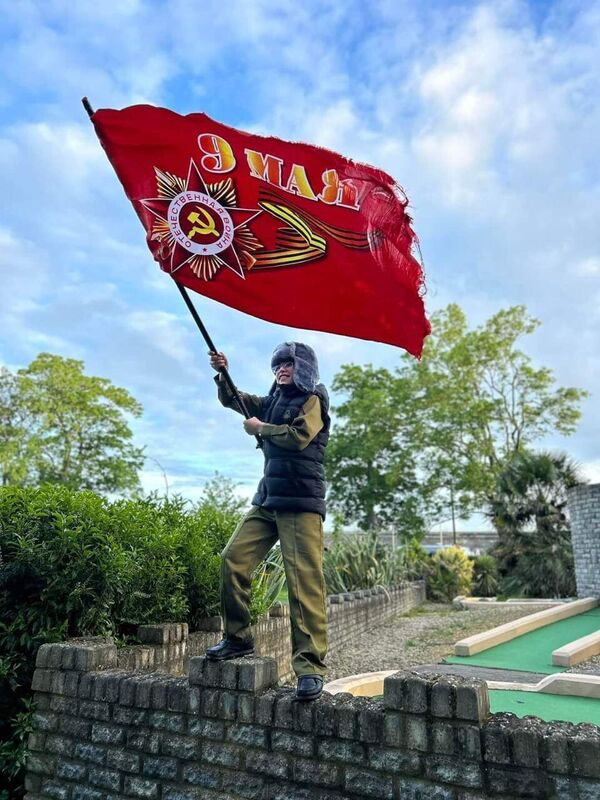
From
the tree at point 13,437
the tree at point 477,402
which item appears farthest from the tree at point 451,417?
the tree at point 13,437

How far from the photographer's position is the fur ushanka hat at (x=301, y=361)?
3.40 m

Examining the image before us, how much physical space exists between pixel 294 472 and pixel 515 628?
25.3 feet

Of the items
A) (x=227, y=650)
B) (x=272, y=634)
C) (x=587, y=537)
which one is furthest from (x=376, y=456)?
(x=227, y=650)

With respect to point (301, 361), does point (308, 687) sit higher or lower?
lower

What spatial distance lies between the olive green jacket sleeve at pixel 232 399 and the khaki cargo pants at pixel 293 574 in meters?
0.57

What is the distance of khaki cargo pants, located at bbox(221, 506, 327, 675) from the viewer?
10.3 ft

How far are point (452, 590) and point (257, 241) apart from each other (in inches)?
617

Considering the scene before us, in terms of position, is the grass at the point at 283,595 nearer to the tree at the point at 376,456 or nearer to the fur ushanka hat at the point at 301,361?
the fur ushanka hat at the point at 301,361

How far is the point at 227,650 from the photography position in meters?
3.30

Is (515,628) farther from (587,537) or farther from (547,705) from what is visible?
(587,537)

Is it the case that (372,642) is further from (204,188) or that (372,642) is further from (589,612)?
(204,188)

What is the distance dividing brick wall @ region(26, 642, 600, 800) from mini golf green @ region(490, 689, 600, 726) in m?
2.37

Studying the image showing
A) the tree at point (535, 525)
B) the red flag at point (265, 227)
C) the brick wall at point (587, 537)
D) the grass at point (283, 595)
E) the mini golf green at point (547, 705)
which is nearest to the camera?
the red flag at point (265, 227)

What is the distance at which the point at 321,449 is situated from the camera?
3416 millimetres
